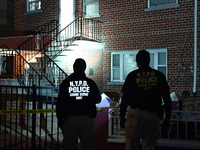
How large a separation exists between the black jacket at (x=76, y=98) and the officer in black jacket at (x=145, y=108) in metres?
0.49

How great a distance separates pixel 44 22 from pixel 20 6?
1.93m

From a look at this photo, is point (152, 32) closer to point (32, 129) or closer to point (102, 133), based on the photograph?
point (102, 133)

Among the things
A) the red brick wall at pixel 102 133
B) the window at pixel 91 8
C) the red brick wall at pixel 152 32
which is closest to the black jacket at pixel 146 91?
the red brick wall at pixel 102 133

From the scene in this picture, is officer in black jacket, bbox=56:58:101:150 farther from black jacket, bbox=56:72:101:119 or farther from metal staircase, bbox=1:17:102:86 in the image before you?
metal staircase, bbox=1:17:102:86

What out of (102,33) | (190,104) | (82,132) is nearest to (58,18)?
(102,33)

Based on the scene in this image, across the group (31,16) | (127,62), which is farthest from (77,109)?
(31,16)

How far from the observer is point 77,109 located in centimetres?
457

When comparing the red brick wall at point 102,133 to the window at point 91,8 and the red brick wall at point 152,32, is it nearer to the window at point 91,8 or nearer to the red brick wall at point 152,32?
the red brick wall at point 152,32

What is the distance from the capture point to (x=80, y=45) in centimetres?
1338

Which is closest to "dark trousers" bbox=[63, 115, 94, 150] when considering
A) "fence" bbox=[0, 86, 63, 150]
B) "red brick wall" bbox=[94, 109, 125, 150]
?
"fence" bbox=[0, 86, 63, 150]

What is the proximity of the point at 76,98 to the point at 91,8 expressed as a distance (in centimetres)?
1089

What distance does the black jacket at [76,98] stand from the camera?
459 centimetres

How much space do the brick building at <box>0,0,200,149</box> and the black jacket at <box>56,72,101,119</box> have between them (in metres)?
7.89

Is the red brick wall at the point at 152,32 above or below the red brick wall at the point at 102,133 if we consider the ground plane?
above
